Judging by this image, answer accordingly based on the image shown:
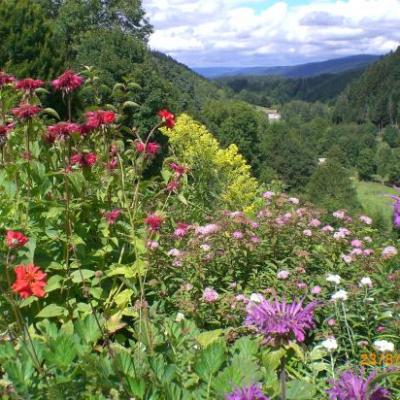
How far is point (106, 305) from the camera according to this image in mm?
2785

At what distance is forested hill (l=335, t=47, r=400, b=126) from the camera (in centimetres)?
11931

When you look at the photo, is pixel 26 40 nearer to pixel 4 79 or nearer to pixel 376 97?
pixel 4 79

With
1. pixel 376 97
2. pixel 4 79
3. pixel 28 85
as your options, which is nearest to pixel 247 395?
pixel 28 85

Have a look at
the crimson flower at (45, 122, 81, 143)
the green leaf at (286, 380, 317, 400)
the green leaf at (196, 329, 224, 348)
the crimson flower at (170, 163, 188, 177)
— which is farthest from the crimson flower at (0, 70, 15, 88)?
the green leaf at (286, 380, 317, 400)

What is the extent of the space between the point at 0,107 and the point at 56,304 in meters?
1.44

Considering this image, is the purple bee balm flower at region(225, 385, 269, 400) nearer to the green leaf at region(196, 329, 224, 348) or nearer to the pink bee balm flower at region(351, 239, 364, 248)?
the green leaf at region(196, 329, 224, 348)

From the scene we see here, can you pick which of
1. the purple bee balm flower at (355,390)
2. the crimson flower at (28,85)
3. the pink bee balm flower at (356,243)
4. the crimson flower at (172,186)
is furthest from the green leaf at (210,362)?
the pink bee balm flower at (356,243)

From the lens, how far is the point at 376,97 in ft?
407

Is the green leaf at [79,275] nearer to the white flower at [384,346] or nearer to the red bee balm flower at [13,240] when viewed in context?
the red bee balm flower at [13,240]

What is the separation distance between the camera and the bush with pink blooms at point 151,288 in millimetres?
1796

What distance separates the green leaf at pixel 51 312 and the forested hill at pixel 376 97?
405 ft

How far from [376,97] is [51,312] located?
13034 centimetres

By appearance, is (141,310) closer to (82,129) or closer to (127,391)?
(127,391)

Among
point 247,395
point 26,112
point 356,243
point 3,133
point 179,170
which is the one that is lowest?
point 356,243
